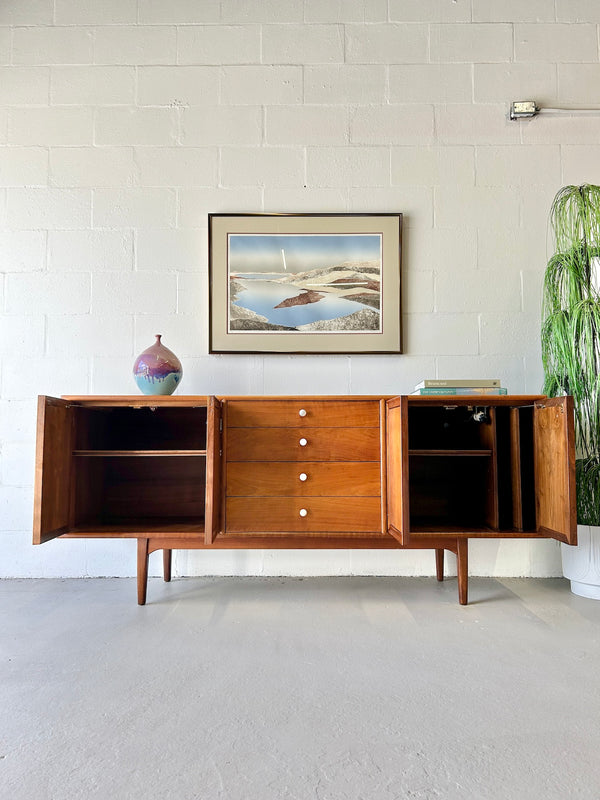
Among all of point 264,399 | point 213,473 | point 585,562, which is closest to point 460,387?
point 264,399

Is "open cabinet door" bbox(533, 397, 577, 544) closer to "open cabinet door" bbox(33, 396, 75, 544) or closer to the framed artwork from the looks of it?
the framed artwork

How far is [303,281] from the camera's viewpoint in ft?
8.01

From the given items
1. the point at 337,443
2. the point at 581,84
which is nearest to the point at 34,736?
the point at 337,443

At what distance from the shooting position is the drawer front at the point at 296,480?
1.93 metres

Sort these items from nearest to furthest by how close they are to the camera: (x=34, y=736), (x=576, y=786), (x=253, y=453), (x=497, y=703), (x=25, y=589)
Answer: (x=576, y=786)
(x=34, y=736)
(x=497, y=703)
(x=253, y=453)
(x=25, y=589)

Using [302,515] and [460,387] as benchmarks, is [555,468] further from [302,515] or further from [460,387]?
[302,515]

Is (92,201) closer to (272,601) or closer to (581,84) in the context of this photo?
(272,601)

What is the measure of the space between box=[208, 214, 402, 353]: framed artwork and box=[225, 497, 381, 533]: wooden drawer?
798 millimetres

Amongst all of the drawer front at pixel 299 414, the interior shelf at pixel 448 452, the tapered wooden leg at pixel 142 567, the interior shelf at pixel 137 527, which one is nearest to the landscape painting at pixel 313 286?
the drawer front at pixel 299 414

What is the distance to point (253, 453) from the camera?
1935 millimetres

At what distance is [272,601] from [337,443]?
71cm

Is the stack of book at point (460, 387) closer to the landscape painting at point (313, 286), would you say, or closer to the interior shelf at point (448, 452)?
the interior shelf at point (448, 452)

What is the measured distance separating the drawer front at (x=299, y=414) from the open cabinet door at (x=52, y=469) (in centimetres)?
64

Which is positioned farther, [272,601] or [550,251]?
[550,251]
